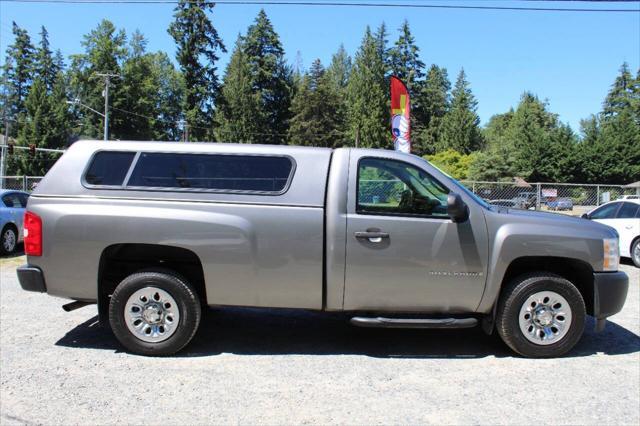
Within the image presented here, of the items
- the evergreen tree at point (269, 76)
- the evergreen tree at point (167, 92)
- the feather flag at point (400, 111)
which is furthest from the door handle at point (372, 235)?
the evergreen tree at point (167, 92)

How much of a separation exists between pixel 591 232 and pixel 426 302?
172 centimetres

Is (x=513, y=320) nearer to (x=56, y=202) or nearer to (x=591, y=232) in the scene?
(x=591, y=232)

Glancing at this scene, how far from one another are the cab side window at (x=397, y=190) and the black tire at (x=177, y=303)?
180cm

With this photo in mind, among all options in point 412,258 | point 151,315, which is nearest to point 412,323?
point 412,258

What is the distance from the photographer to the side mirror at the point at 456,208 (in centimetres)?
451

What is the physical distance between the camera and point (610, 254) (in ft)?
15.9

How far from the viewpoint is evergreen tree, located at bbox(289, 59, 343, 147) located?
2830 inches

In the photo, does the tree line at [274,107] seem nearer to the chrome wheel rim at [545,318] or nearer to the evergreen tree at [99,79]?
the evergreen tree at [99,79]

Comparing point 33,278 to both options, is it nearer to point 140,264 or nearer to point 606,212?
point 140,264

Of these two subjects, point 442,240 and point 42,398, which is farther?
point 442,240

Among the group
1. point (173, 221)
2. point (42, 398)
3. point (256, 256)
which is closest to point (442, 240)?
point (256, 256)

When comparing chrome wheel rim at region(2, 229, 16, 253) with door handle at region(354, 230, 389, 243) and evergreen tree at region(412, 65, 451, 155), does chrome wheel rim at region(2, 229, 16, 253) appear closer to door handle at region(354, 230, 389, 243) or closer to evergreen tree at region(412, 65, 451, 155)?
door handle at region(354, 230, 389, 243)

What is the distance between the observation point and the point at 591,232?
4820 millimetres

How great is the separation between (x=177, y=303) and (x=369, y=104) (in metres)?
65.7
